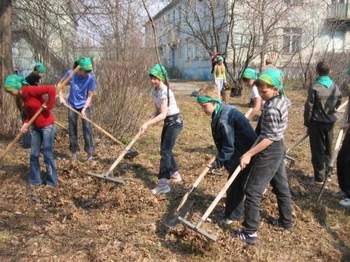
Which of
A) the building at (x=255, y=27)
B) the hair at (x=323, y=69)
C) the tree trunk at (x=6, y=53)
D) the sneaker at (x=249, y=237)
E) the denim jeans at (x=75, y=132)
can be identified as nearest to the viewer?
the sneaker at (x=249, y=237)

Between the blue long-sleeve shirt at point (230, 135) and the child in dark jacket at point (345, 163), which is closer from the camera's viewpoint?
the blue long-sleeve shirt at point (230, 135)

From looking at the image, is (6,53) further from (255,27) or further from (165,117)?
(255,27)

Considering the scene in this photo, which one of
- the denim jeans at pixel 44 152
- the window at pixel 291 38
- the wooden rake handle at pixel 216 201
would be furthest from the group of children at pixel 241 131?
the window at pixel 291 38

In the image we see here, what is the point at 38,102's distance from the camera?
5.16 m

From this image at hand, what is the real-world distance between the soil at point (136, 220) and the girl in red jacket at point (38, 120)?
196mm

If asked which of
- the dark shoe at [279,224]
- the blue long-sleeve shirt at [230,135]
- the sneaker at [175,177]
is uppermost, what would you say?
the blue long-sleeve shirt at [230,135]

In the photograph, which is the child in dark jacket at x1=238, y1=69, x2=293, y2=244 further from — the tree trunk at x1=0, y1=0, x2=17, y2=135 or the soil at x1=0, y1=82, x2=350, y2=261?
the tree trunk at x1=0, y1=0, x2=17, y2=135

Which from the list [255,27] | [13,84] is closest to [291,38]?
[255,27]

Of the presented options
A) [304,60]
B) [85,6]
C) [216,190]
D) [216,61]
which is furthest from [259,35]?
[216,190]

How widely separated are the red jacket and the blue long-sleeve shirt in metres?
2.15

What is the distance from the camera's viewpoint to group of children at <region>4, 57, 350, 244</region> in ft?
12.5

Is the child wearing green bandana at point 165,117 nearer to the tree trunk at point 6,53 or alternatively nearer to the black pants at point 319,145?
the black pants at point 319,145

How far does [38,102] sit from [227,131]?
2.46 metres

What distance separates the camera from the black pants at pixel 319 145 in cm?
575
